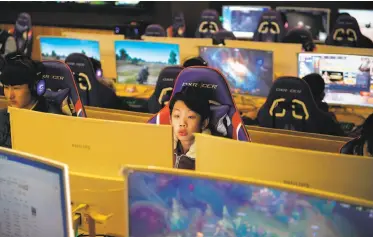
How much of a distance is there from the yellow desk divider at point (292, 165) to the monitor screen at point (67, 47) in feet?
14.0

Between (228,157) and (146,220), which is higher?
(228,157)

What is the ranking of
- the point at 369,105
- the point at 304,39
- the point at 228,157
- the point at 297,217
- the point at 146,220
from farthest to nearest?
1. the point at 304,39
2. the point at 369,105
3. the point at 228,157
4. the point at 146,220
5. the point at 297,217

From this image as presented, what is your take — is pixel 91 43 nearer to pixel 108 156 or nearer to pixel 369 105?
pixel 369 105

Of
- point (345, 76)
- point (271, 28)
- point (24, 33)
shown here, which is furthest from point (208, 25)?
point (345, 76)

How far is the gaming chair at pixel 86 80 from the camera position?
4914mm

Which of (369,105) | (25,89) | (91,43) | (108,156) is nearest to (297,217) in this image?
(108,156)

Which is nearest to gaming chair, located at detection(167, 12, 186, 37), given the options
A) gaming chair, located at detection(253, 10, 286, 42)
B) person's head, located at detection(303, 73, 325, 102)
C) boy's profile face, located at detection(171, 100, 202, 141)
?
gaming chair, located at detection(253, 10, 286, 42)

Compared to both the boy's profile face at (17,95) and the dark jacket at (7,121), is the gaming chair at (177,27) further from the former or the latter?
the boy's profile face at (17,95)

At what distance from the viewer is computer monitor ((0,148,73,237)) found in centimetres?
181

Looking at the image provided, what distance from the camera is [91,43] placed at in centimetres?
608

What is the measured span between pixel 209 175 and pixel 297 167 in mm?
320

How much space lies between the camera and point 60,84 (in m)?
3.59

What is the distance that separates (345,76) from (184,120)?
2512 millimetres

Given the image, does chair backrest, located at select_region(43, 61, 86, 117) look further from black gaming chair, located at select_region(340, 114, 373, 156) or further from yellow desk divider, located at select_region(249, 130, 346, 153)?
black gaming chair, located at select_region(340, 114, 373, 156)
